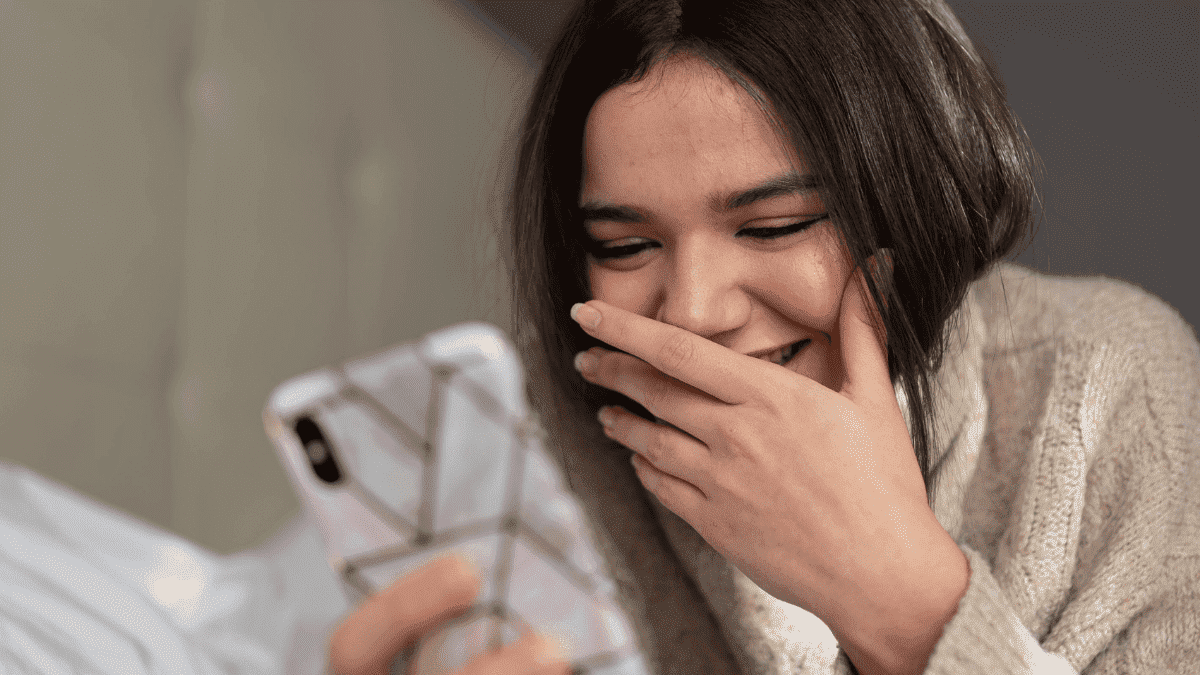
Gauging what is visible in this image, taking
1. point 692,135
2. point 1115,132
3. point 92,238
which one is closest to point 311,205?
point 92,238

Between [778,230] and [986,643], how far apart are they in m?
0.29

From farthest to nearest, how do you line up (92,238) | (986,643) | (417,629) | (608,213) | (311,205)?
1. (311,205)
2. (92,238)
3. (608,213)
4. (986,643)
5. (417,629)

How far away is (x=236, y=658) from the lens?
491 millimetres

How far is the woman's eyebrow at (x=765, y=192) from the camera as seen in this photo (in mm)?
503

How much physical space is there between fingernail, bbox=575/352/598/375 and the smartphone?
224 mm

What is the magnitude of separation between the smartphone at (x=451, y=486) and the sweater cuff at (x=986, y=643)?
195 mm

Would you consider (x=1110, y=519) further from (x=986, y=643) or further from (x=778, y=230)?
(x=778, y=230)

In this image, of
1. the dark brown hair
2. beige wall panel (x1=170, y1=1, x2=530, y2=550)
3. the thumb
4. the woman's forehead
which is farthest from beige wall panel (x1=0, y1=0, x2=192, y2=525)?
the thumb

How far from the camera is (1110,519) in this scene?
23.7 inches

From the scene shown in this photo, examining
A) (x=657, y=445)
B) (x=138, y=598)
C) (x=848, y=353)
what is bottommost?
(x=138, y=598)

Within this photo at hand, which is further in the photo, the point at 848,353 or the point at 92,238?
the point at 92,238

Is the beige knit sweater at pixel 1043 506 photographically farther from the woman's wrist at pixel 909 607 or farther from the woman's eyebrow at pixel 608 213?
the woman's eyebrow at pixel 608 213

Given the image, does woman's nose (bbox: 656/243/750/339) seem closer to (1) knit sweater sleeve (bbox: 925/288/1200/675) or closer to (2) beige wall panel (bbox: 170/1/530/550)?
(1) knit sweater sleeve (bbox: 925/288/1200/675)

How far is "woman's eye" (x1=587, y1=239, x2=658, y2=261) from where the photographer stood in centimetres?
56
